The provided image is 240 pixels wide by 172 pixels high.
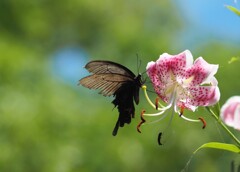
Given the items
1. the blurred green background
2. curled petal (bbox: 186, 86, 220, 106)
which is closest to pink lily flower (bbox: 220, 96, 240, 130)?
curled petal (bbox: 186, 86, 220, 106)

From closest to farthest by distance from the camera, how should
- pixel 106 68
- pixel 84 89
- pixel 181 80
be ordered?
pixel 106 68
pixel 181 80
pixel 84 89

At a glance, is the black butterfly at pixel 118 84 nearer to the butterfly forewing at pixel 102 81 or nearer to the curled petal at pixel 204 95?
the butterfly forewing at pixel 102 81

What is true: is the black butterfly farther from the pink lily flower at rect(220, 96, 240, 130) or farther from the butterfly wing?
the pink lily flower at rect(220, 96, 240, 130)

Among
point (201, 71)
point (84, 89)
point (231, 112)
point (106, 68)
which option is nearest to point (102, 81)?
point (106, 68)

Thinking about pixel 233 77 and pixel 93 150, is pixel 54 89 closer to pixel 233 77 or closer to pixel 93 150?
pixel 93 150

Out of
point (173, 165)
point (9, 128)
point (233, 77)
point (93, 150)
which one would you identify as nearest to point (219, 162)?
point (173, 165)

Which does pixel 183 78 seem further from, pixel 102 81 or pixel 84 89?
pixel 84 89
